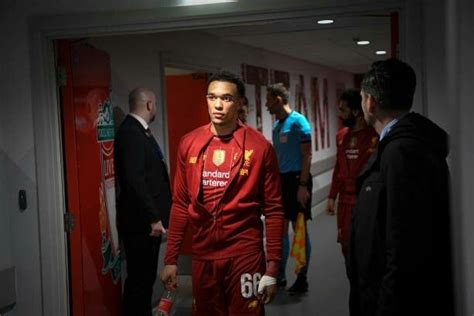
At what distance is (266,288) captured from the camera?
2.44m

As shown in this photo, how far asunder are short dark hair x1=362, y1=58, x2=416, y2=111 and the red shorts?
3.14ft

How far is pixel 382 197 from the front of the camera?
1705 millimetres

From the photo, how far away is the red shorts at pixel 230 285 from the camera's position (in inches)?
95.9

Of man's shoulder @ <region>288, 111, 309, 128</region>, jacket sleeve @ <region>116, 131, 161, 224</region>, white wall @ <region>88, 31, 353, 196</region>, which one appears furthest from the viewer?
man's shoulder @ <region>288, 111, 309, 128</region>

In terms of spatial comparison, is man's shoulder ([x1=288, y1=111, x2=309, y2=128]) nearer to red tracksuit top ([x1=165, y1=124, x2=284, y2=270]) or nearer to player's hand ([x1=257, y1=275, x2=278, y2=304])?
red tracksuit top ([x1=165, y1=124, x2=284, y2=270])

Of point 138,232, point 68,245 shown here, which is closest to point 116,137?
point 138,232

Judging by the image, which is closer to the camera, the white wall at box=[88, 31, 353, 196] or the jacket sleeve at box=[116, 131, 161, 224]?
the jacket sleeve at box=[116, 131, 161, 224]

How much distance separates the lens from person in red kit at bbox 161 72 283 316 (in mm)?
2451

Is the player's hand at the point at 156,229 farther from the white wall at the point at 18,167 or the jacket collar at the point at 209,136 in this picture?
the jacket collar at the point at 209,136

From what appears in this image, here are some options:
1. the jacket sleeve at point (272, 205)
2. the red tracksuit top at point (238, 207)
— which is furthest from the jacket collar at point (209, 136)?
the jacket sleeve at point (272, 205)

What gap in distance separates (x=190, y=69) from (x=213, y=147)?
2.54 metres

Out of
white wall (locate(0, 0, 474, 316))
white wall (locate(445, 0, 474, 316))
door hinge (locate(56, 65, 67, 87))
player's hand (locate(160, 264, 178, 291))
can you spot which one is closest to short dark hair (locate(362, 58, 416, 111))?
white wall (locate(445, 0, 474, 316))

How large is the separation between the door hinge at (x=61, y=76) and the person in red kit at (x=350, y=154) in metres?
1.84

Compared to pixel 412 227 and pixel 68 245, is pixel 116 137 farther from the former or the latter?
pixel 412 227
